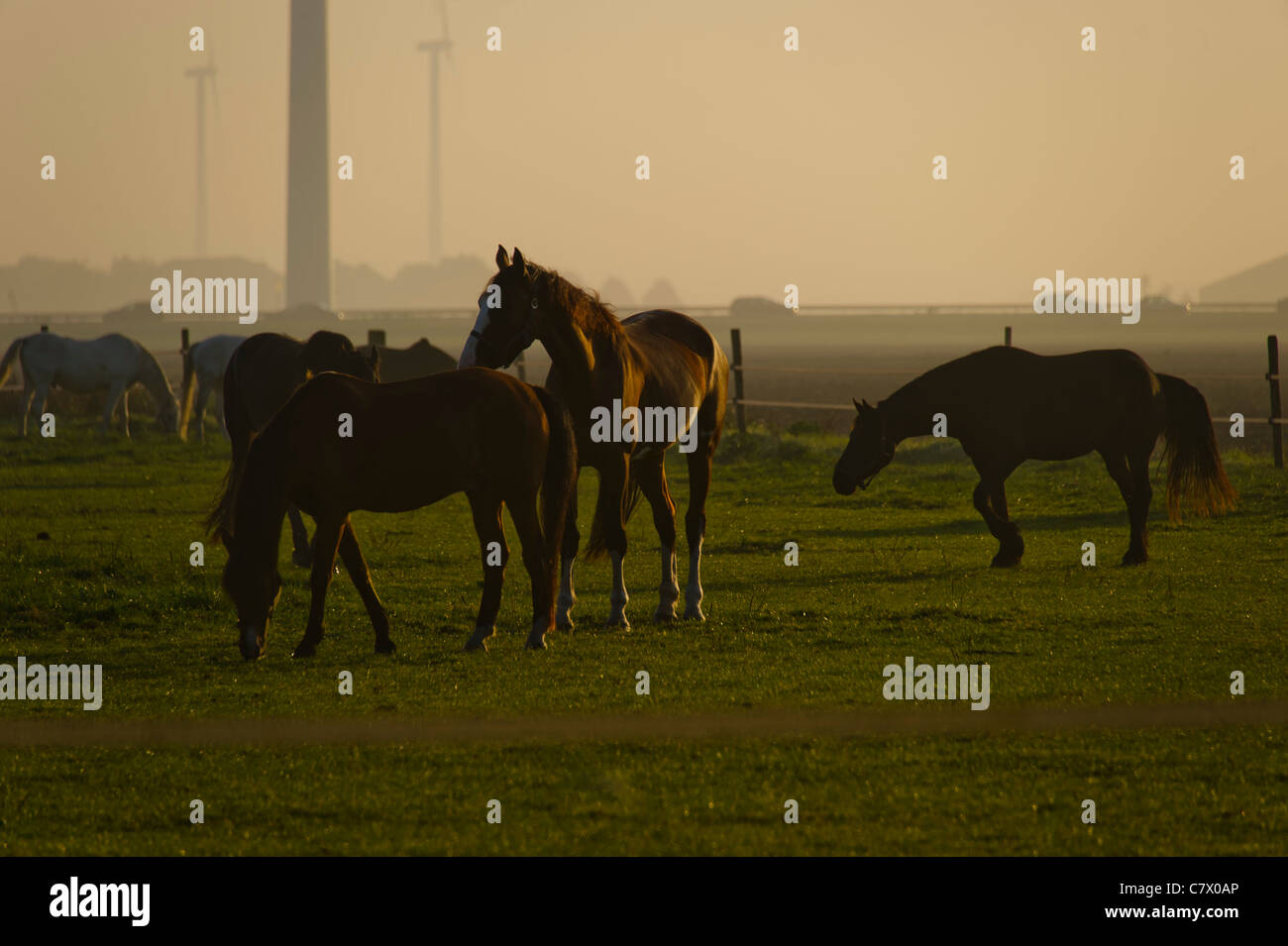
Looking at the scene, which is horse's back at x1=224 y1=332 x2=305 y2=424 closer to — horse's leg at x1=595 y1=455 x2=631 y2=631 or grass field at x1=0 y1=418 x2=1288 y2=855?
grass field at x1=0 y1=418 x2=1288 y2=855

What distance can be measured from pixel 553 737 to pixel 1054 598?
5.86 meters

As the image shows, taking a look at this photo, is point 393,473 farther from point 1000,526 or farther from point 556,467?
point 1000,526

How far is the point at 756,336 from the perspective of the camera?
19400 centimetres

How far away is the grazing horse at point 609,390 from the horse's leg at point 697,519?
10mm

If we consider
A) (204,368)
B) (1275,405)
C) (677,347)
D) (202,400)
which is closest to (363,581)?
(677,347)

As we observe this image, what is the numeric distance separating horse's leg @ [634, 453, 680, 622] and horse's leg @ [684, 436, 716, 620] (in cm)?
14

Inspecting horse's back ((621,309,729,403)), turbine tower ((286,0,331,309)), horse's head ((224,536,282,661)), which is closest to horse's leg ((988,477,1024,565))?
horse's back ((621,309,729,403))

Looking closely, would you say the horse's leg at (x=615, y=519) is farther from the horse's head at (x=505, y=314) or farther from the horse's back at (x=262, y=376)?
the horse's back at (x=262, y=376)

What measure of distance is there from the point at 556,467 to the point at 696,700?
2.17m

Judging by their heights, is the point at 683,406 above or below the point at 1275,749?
above

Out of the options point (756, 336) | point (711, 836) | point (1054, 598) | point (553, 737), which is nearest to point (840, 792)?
point (711, 836)

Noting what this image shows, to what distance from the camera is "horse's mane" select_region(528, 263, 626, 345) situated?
10.5m
